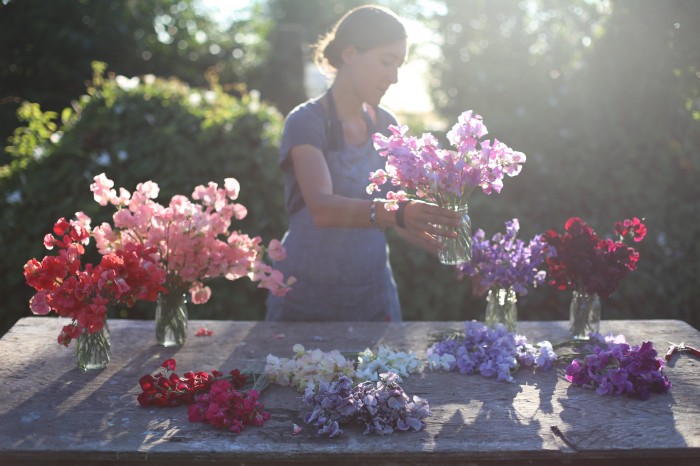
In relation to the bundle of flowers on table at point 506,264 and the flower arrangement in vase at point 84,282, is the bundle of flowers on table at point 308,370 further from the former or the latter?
the bundle of flowers on table at point 506,264

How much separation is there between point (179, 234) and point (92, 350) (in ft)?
1.71

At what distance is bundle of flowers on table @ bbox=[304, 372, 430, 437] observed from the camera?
2086 mm

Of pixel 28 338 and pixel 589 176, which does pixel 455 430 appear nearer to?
pixel 28 338

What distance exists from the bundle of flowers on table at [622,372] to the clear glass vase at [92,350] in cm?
168

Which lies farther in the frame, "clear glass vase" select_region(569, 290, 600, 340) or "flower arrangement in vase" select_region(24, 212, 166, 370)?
"clear glass vase" select_region(569, 290, 600, 340)

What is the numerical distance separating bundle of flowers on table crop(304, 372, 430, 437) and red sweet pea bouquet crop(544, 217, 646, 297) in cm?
102

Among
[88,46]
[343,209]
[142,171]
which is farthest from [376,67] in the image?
[88,46]

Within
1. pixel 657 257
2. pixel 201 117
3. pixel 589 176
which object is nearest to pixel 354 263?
pixel 201 117

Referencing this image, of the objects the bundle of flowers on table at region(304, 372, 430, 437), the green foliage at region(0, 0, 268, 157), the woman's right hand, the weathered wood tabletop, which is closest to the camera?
the weathered wood tabletop

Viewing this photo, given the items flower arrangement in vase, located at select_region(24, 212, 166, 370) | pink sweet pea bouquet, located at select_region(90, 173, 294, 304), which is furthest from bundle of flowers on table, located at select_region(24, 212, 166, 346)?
pink sweet pea bouquet, located at select_region(90, 173, 294, 304)

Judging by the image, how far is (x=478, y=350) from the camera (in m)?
2.69

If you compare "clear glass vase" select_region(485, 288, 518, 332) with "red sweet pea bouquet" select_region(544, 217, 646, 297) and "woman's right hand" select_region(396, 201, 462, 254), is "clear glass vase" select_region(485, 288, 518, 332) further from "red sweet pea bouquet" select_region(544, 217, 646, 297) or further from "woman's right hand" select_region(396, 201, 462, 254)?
"woman's right hand" select_region(396, 201, 462, 254)

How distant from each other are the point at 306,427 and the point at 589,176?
3.94 m

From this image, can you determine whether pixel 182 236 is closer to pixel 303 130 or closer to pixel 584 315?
pixel 303 130
